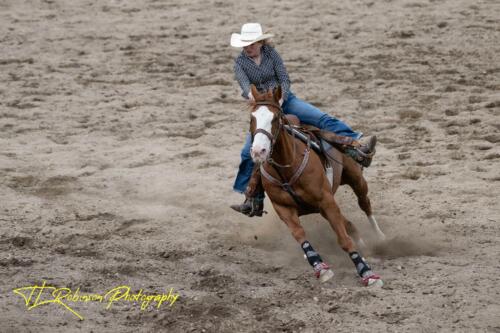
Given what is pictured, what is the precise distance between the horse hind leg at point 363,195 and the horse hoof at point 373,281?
1296 millimetres

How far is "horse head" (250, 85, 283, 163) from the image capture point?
19.1 feet

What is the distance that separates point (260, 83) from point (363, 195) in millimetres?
1497

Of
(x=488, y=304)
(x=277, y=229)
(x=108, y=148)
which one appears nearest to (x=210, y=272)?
(x=277, y=229)

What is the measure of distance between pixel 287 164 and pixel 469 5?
817 centimetres

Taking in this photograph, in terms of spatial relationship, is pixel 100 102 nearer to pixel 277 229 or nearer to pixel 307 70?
pixel 307 70

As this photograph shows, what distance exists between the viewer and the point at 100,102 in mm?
11180

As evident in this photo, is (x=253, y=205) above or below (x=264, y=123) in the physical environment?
below

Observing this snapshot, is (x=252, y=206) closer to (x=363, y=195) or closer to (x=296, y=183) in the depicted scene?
(x=296, y=183)

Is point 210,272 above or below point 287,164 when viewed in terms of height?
below

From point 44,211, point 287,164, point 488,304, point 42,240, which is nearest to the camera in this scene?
point 488,304

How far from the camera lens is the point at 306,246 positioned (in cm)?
647
